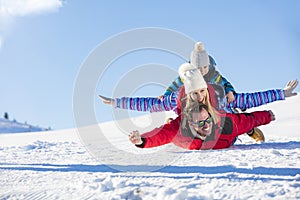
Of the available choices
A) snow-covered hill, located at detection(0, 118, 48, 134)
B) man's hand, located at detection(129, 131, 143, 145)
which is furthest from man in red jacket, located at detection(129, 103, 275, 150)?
snow-covered hill, located at detection(0, 118, 48, 134)

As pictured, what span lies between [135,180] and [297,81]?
7.56 feet

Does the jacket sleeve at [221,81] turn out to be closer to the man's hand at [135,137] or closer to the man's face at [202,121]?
the man's face at [202,121]

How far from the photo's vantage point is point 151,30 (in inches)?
181

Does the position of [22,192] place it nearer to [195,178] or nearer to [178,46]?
[195,178]

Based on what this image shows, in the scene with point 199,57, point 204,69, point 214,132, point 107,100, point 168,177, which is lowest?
point 168,177

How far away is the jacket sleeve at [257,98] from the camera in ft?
12.3

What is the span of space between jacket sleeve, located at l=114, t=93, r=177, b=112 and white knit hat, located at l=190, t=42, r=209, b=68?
1.76ft

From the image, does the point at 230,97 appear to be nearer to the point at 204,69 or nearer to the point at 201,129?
the point at 204,69

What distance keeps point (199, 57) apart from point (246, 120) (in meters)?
0.99

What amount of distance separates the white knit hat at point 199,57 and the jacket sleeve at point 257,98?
1.90 ft

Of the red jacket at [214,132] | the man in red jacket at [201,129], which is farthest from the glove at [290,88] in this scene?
the man in red jacket at [201,129]

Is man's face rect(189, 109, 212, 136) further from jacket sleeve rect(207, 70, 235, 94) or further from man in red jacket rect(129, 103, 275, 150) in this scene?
jacket sleeve rect(207, 70, 235, 94)

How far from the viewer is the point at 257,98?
12.5 ft

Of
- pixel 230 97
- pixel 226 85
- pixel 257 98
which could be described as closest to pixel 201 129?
pixel 230 97
